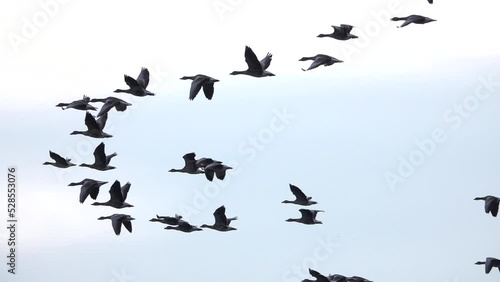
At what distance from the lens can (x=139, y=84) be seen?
84.6 metres

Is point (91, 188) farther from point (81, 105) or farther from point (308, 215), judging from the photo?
point (308, 215)

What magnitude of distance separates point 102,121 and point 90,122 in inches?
61.1

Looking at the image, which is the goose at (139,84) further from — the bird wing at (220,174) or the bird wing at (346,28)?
the bird wing at (346,28)

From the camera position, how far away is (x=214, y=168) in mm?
84625

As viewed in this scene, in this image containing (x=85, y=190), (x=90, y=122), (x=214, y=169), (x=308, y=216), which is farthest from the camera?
(x=308, y=216)

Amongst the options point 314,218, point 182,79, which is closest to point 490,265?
point 314,218

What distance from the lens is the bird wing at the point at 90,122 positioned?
83.0m

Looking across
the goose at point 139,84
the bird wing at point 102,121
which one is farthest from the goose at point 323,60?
the bird wing at point 102,121

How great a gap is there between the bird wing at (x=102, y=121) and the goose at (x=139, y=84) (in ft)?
5.05

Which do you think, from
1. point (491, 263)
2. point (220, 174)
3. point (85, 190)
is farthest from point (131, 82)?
point (491, 263)

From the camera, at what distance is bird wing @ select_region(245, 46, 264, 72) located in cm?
8056

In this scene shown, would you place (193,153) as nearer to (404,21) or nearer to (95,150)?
(95,150)

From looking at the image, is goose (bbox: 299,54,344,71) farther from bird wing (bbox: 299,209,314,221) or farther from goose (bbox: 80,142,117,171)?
goose (bbox: 80,142,117,171)

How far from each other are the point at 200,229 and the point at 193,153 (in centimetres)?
359
